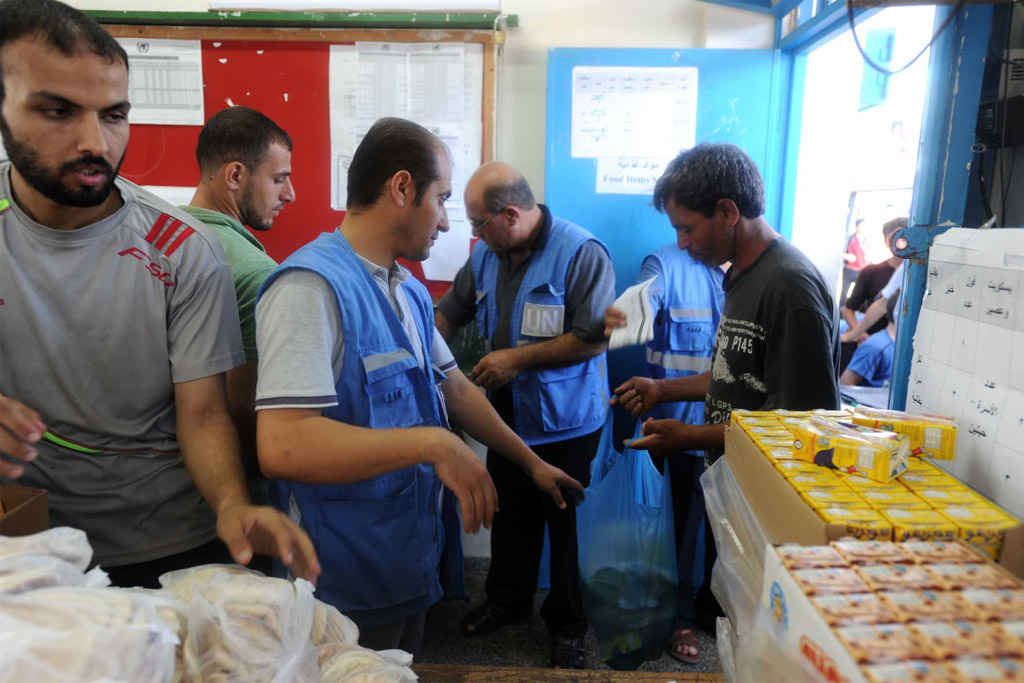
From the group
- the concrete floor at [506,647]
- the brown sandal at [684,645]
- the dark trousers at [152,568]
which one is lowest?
the concrete floor at [506,647]

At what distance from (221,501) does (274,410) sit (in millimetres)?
174

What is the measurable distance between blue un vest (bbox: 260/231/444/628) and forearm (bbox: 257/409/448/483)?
0.13 m

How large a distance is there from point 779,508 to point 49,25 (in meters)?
1.30

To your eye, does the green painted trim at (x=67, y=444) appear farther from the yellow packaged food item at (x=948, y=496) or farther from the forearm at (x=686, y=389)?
the forearm at (x=686, y=389)

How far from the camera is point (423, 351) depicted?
4.66 feet

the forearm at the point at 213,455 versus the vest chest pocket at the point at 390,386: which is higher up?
the vest chest pocket at the point at 390,386

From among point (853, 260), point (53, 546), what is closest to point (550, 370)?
point (53, 546)

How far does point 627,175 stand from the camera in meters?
2.79

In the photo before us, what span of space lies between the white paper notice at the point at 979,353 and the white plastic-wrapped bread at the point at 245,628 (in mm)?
851

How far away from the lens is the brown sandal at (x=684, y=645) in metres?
2.40

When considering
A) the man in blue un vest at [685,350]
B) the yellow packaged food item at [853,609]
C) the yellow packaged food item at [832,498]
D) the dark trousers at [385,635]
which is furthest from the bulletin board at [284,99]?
the yellow packaged food item at [853,609]

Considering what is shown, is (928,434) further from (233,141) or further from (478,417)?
(233,141)

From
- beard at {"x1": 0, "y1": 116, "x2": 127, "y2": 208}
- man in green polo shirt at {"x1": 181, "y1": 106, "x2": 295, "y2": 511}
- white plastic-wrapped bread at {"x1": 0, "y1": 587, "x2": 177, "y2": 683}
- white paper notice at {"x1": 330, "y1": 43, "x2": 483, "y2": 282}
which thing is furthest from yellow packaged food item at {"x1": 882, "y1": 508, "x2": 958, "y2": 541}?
white paper notice at {"x1": 330, "y1": 43, "x2": 483, "y2": 282}

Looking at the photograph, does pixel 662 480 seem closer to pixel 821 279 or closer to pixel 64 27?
pixel 821 279
